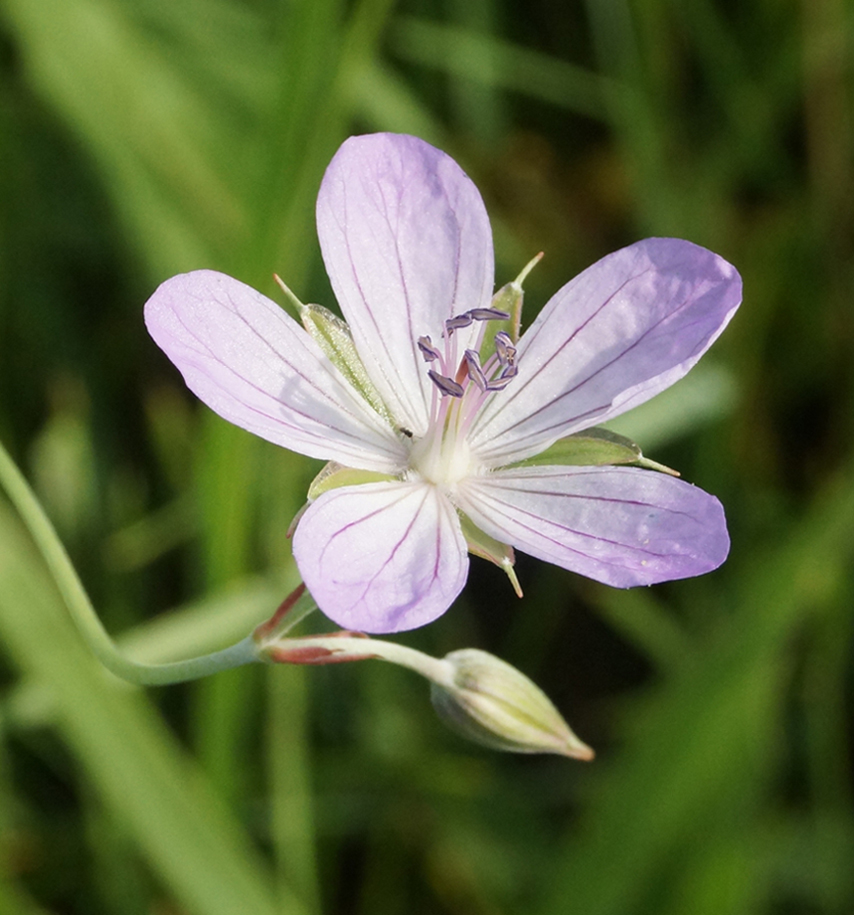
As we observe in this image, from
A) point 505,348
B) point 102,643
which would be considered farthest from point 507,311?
point 102,643

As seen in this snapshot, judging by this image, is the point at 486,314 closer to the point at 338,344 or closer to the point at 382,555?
the point at 338,344

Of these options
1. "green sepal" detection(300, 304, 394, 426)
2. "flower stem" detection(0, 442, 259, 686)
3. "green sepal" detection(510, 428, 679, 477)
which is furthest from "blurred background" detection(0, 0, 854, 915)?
"green sepal" detection(510, 428, 679, 477)

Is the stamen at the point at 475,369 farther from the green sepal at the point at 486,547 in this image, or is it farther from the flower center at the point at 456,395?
the green sepal at the point at 486,547

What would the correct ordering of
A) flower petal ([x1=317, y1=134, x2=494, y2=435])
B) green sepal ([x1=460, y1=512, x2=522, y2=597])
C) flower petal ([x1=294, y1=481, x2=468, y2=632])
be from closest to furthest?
1. flower petal ([x1=294, y1=481, x2=468, y2=632])
2. green sepal ([x1=460, y1=512, x2=522, y2=597])
3. flower petal ([x1=317, y1=134, x2=494, y2=435])

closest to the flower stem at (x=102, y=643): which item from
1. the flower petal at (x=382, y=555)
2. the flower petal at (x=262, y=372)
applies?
the flower petal at (x=382, y=555)

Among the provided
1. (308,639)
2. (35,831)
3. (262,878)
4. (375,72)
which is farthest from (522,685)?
(375,72)

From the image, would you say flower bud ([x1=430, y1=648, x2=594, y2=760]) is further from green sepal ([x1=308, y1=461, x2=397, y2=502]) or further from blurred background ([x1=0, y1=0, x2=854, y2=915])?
blurred background ([x1=0, y1=0, x2=854, y2=915])
